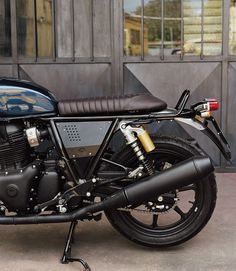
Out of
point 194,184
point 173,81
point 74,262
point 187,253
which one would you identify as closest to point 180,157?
point 194,184

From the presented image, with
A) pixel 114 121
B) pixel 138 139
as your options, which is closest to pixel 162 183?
pixel 138 139

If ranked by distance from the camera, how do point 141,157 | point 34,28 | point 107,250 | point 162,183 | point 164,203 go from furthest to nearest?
point 34,28, point 107,250, point 164,203, point 141,157, point 162,183

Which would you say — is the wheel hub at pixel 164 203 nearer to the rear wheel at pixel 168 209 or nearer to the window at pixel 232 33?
the rear wheel at pixel 168 209

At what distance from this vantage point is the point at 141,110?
12.1 feet

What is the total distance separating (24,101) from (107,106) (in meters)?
0.58

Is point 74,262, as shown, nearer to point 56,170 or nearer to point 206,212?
point 56,170

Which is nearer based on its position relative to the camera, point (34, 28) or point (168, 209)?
point (168, 209)

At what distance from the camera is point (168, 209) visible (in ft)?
12.7

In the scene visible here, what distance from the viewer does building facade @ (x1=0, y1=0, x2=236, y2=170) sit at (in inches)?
237

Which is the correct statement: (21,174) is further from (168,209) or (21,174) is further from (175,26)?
(175,26)

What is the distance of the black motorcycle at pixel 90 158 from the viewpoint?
3.65 meters

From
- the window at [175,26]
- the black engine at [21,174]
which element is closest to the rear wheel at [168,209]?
the black engine at [21,174]

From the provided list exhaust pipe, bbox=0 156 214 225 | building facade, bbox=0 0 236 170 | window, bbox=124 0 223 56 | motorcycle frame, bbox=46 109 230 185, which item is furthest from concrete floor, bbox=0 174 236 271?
window, bbox=124 0 223 56

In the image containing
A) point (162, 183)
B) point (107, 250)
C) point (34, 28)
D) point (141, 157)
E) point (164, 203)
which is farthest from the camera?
A: point (34, 28)
